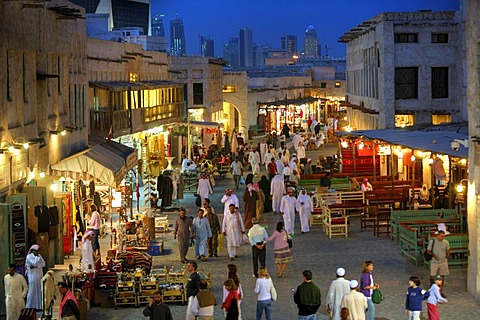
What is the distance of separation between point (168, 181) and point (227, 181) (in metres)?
10.5

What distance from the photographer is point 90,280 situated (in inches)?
758

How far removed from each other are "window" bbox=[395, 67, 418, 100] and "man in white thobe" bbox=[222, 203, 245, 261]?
21.7 m

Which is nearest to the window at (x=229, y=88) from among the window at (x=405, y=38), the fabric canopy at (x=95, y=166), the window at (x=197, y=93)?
the window at (x=197, y=93)

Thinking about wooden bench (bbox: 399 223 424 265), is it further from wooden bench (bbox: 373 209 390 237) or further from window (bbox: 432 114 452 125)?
window (bbox: 432 114 452 125)

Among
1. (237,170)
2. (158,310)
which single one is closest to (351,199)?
(237,170)

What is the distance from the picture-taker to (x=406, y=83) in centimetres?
4453

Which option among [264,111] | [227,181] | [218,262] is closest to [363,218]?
[218,262]

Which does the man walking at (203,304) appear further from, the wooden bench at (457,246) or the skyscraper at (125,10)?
the skyscraper at (125,10)

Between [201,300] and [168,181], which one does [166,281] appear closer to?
[201,300]

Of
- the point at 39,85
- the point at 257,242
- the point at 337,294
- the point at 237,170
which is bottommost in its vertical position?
the point at 337,294

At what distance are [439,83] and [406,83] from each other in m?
1.37

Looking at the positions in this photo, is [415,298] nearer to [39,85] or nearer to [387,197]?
[39,85]

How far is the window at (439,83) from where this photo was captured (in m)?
44.0

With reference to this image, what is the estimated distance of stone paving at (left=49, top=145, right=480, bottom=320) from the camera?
1848 cm
